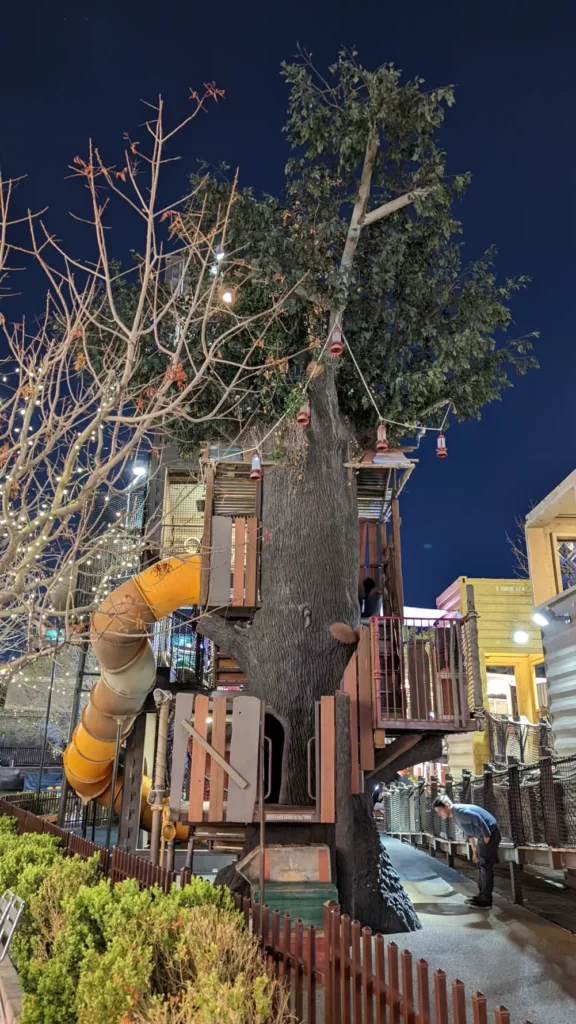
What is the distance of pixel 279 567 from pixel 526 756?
10111 millimetres

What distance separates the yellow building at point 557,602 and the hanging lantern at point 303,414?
3893 millimetres

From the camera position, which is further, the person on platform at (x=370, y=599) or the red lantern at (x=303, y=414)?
the person on platform at (x=370, y=599)

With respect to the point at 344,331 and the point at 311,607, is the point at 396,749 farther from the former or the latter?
the point at 344,331

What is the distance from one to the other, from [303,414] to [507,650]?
46.3 feet

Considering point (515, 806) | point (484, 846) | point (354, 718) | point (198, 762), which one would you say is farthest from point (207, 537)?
point (515, 806)

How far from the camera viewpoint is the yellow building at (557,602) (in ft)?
28.5

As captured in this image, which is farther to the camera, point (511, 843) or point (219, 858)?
point (219, 858)

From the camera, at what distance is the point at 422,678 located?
9.62 m

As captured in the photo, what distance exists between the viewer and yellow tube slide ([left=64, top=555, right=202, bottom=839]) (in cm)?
1105

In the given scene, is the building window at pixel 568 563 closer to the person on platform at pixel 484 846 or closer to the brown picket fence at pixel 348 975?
the person on platform at pixel 484 846

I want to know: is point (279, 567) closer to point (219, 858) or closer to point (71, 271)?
point (71, 271)

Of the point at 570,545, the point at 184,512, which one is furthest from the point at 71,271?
the point at 184,512

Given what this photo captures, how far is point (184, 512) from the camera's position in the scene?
20.6m

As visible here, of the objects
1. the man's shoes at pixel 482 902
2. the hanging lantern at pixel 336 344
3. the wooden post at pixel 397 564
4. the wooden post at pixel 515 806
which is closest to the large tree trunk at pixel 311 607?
the man's shoes at pixel 482 902
